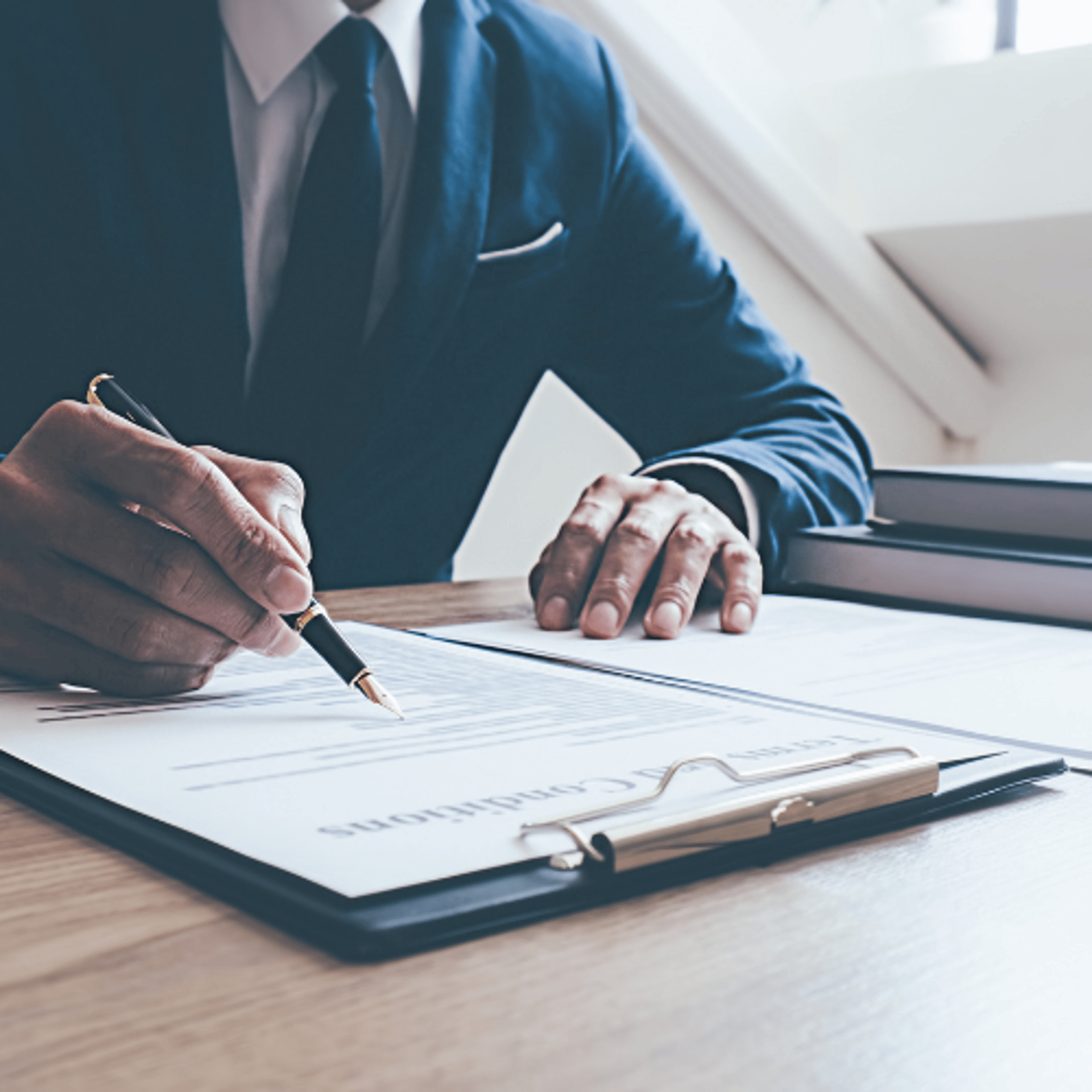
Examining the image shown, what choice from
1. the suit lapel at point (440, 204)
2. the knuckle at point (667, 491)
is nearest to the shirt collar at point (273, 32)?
the suit lapel at point (440, 204)

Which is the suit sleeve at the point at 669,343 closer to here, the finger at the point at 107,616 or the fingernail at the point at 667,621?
the fingernail at the point at 667,621

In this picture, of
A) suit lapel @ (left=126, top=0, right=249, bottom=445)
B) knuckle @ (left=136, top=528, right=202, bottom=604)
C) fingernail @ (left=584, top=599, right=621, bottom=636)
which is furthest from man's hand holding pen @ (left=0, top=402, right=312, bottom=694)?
suit lapel @ (left=126, top=0, right=249, bottom=445)

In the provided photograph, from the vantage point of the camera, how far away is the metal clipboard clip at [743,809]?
0.27 metres

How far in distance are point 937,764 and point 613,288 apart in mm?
1037

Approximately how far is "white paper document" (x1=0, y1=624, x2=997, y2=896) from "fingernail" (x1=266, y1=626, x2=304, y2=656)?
2 centimetres

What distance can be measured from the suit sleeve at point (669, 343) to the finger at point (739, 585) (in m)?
0.34

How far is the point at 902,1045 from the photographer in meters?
0.21

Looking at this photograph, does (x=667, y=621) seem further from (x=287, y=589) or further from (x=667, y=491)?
(x=287, y=589)

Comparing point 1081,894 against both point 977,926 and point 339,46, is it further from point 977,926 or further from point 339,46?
point 339,46

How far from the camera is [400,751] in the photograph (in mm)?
368

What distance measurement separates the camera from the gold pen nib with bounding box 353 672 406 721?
16.7 inches

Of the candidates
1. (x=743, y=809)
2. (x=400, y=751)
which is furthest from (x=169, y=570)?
(x=743, y=809)

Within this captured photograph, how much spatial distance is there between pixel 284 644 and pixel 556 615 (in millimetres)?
241

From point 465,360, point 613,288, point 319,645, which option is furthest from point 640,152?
point 319,645
